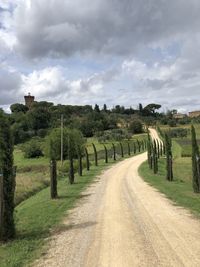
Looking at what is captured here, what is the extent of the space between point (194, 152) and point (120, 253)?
56.1 ft

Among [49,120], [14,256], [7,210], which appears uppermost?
[49,120]

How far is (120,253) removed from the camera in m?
9.16

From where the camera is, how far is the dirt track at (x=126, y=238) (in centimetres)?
873

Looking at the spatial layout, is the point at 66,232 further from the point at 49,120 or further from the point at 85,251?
the point at 49,120

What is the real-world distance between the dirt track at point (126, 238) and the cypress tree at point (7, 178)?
4.84 ft

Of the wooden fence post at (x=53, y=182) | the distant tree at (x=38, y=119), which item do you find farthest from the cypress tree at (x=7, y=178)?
the distant tree at (x=38, y=119)

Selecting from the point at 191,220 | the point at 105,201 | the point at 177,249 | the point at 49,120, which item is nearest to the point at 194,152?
the point at 105,201

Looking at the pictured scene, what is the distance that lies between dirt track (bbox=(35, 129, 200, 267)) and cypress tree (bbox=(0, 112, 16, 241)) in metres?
1.48

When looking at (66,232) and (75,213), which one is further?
(75,213)

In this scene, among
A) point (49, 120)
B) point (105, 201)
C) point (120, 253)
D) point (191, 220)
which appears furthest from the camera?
point (49, 120)

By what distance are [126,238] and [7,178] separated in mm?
3902

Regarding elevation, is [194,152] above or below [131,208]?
above

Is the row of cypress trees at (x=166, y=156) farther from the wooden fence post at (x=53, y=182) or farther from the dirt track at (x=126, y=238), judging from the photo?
the dirt track at (x=126, y=238)

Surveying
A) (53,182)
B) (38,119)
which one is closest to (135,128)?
(38,119)
